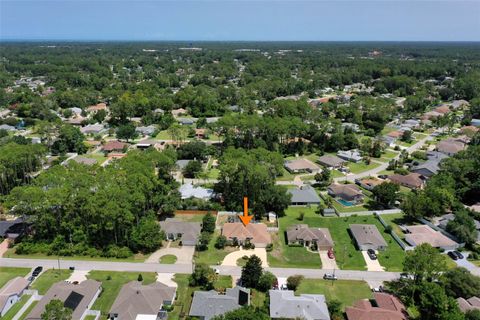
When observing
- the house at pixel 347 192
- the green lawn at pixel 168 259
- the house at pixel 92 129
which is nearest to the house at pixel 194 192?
the green lawn at pixel 168 259

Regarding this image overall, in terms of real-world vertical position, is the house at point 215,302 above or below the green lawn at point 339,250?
above

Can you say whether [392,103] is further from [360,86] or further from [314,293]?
[314,293]

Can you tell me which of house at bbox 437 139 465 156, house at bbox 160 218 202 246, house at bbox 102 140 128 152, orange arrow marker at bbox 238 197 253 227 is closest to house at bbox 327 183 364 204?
orange arrow marker at bbox 238 197 253 227

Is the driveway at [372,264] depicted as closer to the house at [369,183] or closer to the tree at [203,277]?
the tree at [203,277]

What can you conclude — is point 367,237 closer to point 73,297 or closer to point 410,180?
point 410,180

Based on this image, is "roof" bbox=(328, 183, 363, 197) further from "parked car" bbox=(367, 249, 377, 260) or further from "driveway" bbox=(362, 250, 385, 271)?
"driveway" bbox=(362, 250, 385, 271)
